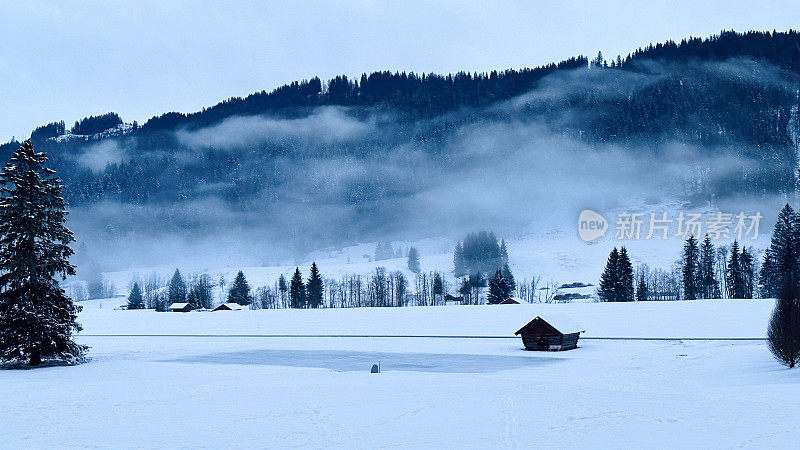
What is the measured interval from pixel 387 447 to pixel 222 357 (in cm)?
3550

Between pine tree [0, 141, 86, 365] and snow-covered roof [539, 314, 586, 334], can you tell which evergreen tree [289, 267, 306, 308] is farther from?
pine tree [0, 141, 86, 365]

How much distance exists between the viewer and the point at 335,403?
84.1 ft

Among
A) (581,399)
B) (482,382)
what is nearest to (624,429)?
(581,399)

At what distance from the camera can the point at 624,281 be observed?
374 ft

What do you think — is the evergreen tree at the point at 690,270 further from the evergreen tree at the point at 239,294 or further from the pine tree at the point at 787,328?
the pine tree at the point at 787,328

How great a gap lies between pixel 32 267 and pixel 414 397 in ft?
97.6

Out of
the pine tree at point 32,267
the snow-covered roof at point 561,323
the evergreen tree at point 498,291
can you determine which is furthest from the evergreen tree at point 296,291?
the pine tree at point 32,267

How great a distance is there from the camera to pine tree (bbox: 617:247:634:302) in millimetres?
111938

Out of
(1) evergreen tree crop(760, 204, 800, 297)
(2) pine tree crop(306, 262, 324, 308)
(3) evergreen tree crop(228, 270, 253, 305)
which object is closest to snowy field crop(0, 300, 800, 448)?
(1) evergreen tree crop(760, 204, 800, 297)

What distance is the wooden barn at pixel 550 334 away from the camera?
51844mm

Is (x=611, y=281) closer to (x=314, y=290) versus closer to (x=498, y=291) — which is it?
(x=498, y=291)

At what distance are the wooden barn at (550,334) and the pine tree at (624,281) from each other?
6148 cm

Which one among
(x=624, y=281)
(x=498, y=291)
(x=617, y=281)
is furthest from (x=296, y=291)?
(x=624, y=281)

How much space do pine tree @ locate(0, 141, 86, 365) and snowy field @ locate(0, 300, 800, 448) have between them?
228 centimetres
